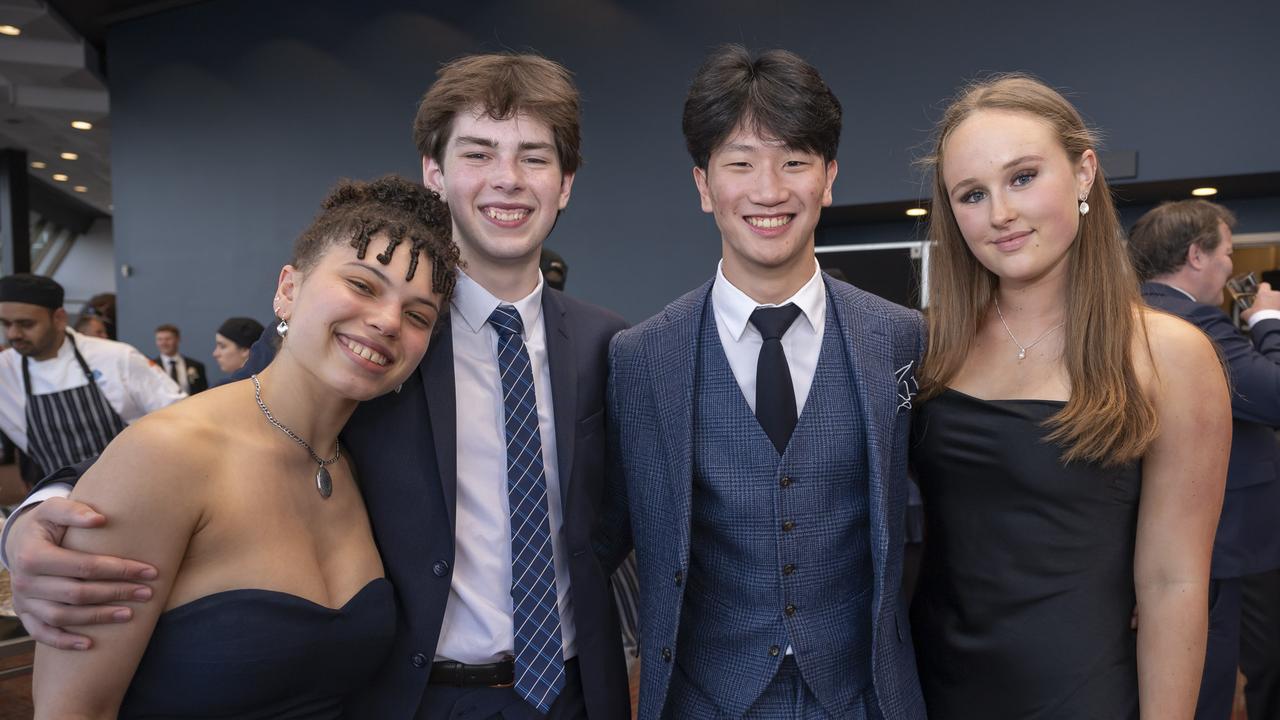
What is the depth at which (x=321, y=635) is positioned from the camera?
4.50ft

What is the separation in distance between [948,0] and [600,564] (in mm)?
5154

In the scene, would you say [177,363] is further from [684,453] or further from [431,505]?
[684,453]

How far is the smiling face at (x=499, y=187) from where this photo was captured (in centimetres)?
170

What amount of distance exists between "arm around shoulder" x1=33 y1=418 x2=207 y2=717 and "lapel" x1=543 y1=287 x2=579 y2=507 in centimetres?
66

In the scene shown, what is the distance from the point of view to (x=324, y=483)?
57.6 inches

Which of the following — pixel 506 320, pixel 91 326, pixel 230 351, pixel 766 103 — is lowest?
pixel 91 326

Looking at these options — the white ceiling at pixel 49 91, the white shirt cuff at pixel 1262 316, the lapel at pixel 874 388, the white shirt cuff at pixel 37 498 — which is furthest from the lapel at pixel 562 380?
the white ceiling at pixel 49 91

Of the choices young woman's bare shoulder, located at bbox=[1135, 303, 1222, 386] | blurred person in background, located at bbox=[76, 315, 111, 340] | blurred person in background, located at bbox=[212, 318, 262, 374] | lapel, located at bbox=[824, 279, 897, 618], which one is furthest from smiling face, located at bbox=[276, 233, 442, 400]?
blurred person in background, located at bbox=[76, 315, 111, 340]

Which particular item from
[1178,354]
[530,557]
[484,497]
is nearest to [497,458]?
[484,497]

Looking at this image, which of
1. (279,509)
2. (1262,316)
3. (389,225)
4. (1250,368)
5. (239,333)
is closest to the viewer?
(279,509)

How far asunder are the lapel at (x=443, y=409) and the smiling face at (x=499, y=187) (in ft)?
0.65

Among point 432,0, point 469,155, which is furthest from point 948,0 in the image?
point 469,155

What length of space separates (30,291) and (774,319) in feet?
12.2

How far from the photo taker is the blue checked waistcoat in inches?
59.5
